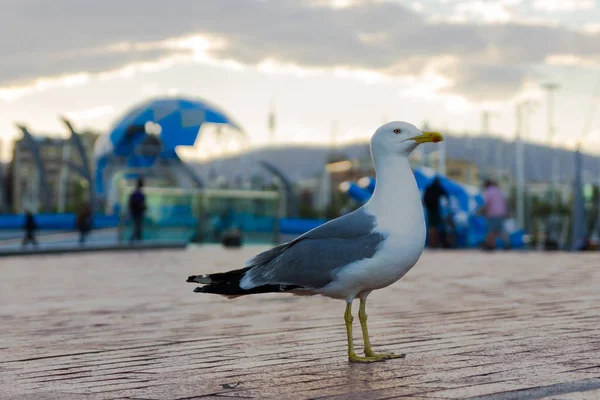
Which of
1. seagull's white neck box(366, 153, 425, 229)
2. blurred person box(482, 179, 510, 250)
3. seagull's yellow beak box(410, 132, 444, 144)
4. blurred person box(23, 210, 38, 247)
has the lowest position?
blurred person box(23, 210, 38, 247)

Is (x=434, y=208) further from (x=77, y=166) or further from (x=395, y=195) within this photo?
(x=77, y=166)

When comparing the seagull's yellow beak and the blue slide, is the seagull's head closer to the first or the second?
the seagull's yellow beak

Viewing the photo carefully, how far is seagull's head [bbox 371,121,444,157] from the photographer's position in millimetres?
4633

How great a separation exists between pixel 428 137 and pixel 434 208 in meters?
16.7

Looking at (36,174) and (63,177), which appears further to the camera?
(36,174)

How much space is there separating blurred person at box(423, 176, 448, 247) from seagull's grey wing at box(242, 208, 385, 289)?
15701mm

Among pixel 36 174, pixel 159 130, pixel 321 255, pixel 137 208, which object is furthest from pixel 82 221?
pixel 36 174

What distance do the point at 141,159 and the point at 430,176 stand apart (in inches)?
764

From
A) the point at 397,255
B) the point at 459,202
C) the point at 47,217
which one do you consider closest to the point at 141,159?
the point at 47,217

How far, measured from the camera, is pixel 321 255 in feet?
14.5

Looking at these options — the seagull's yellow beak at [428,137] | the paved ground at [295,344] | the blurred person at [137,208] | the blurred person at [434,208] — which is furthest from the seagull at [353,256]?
the blurred person at [137,208]

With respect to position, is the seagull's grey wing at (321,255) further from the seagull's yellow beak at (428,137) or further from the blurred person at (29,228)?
the blurred person at (29,228)

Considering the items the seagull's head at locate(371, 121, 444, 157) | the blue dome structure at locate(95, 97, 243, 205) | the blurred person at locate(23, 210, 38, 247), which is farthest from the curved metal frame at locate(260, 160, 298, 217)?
the seagull's head at locate(371, 121, 444, 157)

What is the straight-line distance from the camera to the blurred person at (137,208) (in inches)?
935
